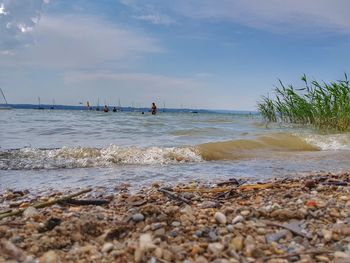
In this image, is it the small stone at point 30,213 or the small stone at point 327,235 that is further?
the small stone at point 30,213

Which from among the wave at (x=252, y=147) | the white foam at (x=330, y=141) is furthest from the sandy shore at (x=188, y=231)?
the white foam at (x=330, y=141)

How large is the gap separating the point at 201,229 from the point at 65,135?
11181 millimetres

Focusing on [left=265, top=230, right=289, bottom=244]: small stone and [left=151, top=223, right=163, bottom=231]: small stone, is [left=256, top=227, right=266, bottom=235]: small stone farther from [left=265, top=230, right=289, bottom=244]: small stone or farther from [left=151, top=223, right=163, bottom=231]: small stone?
[left=151, top=223, right=163, bottom=231]: small stone

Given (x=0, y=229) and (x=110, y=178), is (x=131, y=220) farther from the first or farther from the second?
(x=110, y=178)

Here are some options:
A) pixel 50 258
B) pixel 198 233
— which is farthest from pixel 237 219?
pixel 50 258

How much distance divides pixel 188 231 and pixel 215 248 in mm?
416

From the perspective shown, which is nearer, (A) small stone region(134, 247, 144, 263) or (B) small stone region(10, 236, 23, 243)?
(A) small stone region(134, 247, 144, 263)

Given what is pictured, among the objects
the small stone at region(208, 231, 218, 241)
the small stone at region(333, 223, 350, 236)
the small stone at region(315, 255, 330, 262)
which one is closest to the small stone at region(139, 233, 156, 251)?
the small stone at region(208, 231, 218, 241)

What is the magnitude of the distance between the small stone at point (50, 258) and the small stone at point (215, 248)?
2.97ft

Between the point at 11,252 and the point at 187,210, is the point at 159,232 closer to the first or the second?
the point at 187,210

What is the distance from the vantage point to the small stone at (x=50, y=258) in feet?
7.41

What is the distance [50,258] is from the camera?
7.48 ft

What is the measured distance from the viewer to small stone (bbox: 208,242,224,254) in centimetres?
244

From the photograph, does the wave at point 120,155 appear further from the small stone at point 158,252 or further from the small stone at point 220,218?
the small stone at point 158,252
